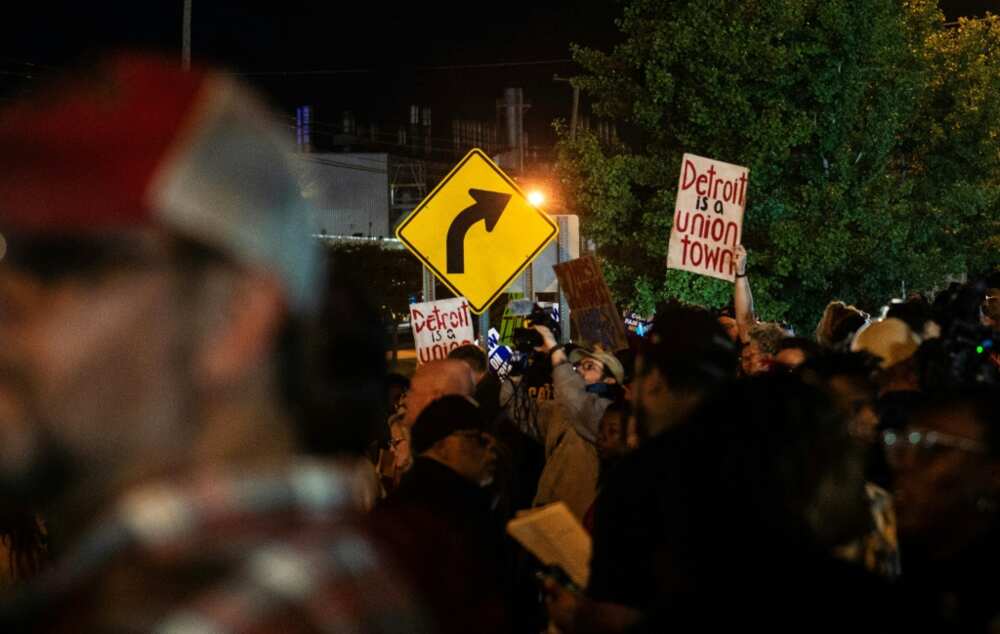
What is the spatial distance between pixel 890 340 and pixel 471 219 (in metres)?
4.03

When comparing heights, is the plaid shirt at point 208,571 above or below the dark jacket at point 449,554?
above

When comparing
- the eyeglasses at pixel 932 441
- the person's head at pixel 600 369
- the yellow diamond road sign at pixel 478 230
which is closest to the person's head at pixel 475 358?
the yellow diamond road sign at pixel 478 230

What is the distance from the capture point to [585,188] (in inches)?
904

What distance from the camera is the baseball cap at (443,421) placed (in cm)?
481

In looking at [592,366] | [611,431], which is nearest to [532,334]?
[592,366]

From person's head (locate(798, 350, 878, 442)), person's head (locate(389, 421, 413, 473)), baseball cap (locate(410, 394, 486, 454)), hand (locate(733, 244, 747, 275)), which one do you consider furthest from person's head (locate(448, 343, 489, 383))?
person's head (locate(798, 350, 878, 442))

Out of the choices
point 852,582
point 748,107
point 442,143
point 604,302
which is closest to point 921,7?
point 748,107

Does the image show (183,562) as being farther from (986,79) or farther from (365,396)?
(986,79)

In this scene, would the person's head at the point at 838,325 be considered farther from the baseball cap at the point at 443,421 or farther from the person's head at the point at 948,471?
the person's head at the point at 948,471

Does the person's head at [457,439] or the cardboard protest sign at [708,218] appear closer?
the person's head at [457,439]

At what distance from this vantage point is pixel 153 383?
1275 millimetres

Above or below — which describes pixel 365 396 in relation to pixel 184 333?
below

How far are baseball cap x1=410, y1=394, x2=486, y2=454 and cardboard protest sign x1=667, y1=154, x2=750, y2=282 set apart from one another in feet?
20.0

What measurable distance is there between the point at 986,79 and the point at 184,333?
33.9 m
